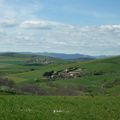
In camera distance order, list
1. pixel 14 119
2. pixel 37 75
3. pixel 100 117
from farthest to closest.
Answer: pixel 37 75, pixel 100 117, pixel 14 119

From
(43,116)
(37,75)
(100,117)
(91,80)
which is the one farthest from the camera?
(37,75)

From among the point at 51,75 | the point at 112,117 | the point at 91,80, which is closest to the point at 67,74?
the point at 51,75

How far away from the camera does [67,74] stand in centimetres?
19950

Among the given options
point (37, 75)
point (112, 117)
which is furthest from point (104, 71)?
point (112, 117)

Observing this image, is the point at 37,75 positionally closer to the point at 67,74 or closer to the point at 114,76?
the point at 67,74

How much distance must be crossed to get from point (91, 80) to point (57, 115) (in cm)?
15122

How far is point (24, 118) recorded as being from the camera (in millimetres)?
21547

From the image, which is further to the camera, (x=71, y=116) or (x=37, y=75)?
(x=37, y=75)

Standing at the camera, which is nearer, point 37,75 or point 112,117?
point 112,117

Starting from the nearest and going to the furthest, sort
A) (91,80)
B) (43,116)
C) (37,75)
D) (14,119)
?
(14,119), (43,116), (91,80), (37,75)

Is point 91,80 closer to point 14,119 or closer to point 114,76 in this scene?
point 114,76

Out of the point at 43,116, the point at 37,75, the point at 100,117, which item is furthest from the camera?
the point at 37,75

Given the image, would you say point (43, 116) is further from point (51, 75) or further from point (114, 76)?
point (51, 75)

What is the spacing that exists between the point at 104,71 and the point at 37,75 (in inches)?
1378
